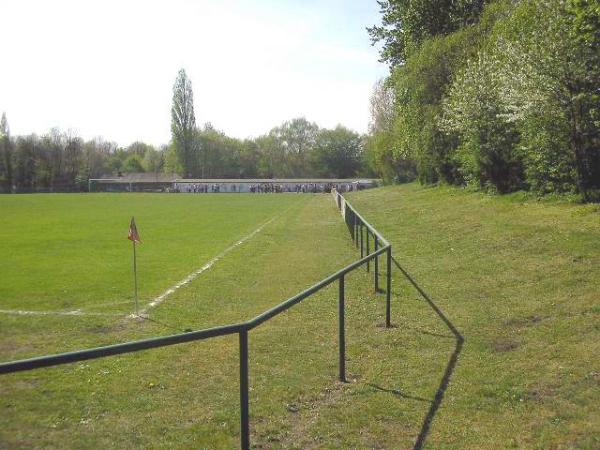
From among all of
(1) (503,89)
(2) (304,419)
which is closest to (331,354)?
(2) (304,419)

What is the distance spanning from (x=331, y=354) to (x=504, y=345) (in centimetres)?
225

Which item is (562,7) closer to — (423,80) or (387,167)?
(423,80)

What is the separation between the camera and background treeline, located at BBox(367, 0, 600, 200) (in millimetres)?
16766

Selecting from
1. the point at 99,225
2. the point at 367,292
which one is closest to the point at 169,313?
the point at 367,292

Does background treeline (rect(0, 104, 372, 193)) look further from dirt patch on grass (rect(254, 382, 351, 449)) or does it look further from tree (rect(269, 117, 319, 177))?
dirt patch on grass (rect(254, 382, 351, 449))

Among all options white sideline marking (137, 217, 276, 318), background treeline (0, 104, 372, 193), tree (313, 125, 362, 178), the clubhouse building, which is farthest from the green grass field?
tree (313, 125, 362, 178)

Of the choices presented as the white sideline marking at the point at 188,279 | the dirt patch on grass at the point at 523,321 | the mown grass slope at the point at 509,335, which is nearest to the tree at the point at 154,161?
the white sideline marking at the point at 188,279

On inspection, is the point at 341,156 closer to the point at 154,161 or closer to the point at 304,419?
the point at 154,161

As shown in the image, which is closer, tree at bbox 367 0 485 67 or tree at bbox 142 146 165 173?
tree at bbox 367 0 485 67

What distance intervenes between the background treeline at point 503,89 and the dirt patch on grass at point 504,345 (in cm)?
912

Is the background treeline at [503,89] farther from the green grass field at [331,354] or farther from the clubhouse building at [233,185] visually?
the clubhouse building at [233,185]

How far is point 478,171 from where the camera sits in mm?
26094

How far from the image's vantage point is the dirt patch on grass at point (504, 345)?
6909mm

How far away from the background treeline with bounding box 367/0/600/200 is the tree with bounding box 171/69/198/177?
244 feet
